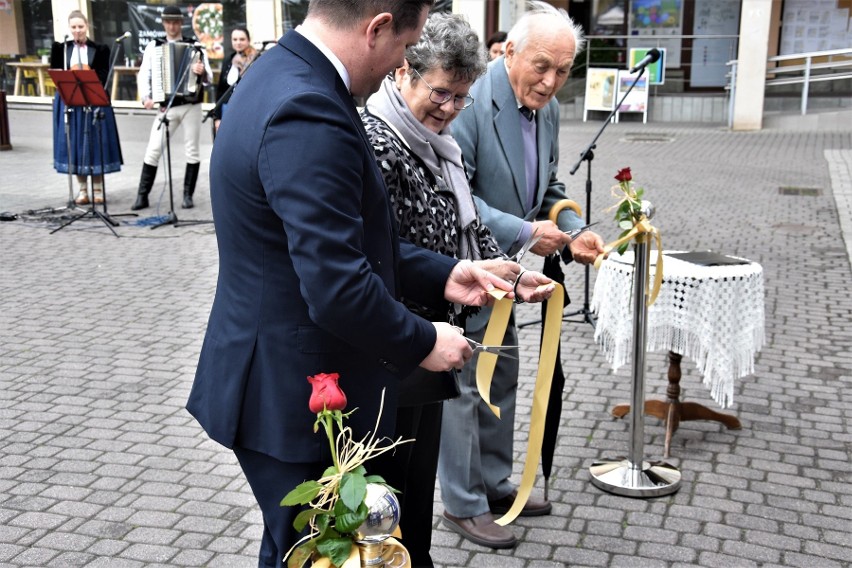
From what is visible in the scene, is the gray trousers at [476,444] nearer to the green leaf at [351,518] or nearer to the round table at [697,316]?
the round table at [697,316]

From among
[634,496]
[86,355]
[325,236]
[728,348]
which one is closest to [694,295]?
[728,348]

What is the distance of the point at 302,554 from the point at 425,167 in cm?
144

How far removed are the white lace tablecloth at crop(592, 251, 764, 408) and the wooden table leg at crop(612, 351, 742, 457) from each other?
0.61 feet

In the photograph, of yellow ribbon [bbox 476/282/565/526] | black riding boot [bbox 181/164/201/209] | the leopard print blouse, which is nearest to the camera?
the leopard print blouse

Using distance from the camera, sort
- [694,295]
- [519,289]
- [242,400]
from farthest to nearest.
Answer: [694,295]
[519,289]
[242,400]

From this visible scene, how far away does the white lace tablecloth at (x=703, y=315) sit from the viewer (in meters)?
4.68

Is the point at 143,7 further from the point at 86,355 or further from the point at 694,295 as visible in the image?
the point at 694,295

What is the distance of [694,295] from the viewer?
470cm

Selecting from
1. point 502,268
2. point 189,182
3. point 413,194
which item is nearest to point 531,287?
point 502,268

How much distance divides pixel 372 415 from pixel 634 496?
7.62 ft

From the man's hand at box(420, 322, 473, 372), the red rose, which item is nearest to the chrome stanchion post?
the man's hand at box(420, 322, 473, 372)

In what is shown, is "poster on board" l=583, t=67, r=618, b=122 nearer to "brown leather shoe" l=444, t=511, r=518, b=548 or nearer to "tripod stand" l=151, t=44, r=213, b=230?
"tripod stand" l=151, t=44, r=213, b=230

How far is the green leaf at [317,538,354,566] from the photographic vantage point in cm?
192

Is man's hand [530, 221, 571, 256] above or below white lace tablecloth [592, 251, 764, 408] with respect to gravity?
above
